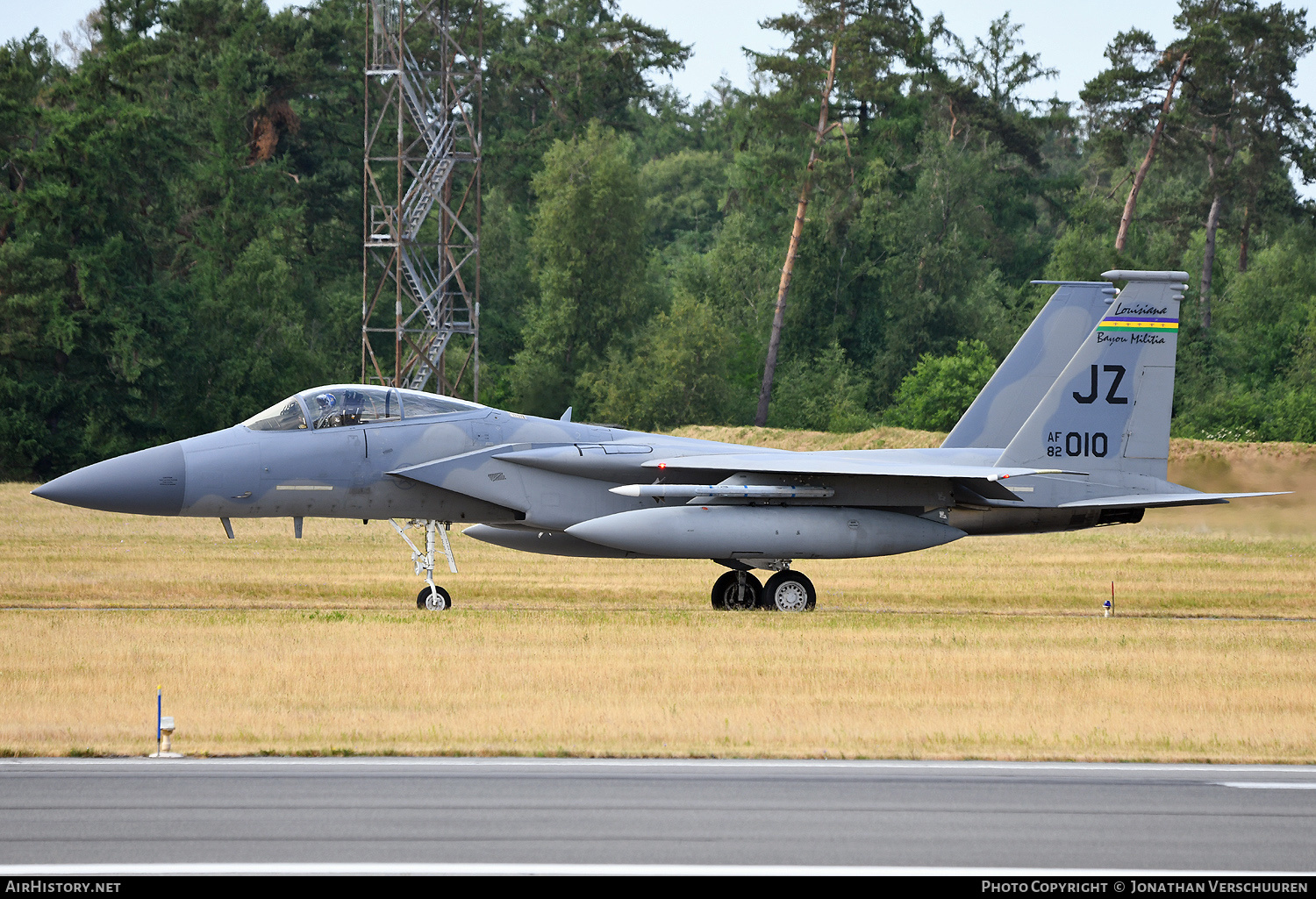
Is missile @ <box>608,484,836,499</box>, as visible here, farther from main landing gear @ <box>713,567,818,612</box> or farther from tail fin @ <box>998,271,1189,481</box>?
A: tail fin @ <box>998,271,1189,481</box>

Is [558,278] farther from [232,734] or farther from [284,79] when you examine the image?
[232,734]

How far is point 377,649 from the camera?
1228 cm

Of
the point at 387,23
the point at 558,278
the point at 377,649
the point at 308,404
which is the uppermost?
the point at 387,23

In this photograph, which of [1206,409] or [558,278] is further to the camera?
[558,278]

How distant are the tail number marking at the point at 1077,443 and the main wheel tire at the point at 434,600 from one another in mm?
7130

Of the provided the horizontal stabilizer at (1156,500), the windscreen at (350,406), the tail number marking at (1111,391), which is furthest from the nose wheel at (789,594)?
the windscreen at (350,406)

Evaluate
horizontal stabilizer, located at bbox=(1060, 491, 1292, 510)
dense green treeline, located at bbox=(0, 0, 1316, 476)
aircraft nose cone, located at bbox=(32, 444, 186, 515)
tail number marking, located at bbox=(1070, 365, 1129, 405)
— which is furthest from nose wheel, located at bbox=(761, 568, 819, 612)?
dense green treeline, located at bbox=(0, 0, 1316, 476)

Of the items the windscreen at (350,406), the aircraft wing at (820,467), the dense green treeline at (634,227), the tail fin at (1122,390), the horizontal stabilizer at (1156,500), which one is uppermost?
the dense green treeline at (634,227)

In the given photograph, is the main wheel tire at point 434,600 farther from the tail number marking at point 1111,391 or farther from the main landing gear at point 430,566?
the tail number marking at point 1111,391

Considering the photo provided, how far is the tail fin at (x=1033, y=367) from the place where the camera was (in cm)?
1828

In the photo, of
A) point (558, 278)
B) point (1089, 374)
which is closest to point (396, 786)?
point (1089, 374)

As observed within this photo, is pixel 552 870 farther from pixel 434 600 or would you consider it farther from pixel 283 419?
pixel 283 419

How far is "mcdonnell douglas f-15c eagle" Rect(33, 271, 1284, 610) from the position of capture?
52.3 feet
